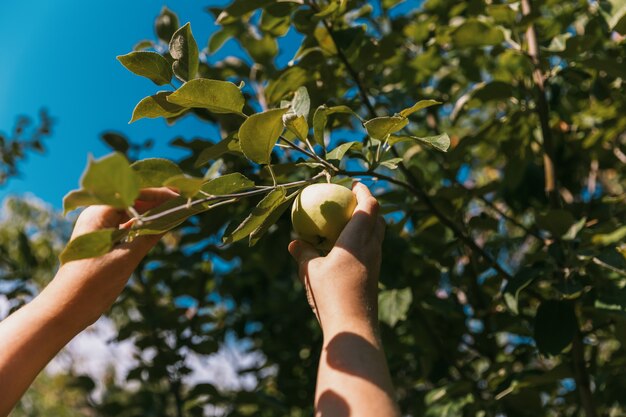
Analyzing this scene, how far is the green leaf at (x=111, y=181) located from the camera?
0.72m

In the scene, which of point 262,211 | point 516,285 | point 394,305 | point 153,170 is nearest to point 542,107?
point 516,285

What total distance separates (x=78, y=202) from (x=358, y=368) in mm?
428

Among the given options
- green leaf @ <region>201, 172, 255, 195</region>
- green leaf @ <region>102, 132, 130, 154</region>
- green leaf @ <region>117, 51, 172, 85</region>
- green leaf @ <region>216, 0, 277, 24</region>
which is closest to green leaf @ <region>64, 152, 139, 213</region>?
green leaf @ <region>201, 172, 255, 195</region>

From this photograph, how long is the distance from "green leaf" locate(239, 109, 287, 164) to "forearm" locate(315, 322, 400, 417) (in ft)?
1.04

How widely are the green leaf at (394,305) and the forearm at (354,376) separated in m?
0.87

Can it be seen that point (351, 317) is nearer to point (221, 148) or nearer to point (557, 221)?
point (221, 148)

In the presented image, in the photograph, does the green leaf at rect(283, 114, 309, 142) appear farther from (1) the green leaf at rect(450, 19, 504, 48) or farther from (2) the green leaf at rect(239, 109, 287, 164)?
(1) the green leaf at rect(450, 19, 504, 48)

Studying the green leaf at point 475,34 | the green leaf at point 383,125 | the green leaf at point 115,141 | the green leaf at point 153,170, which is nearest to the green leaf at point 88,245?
the green leaf at point 153,170

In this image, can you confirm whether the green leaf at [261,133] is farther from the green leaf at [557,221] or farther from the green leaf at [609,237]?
the green leaf at [609,237]

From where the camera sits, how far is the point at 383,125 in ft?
3.65

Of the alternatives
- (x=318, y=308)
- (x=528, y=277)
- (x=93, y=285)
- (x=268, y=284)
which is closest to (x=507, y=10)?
(x=528, y=277)

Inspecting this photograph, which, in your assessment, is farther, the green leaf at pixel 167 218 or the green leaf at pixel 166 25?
the green leaf at pixel 166 25

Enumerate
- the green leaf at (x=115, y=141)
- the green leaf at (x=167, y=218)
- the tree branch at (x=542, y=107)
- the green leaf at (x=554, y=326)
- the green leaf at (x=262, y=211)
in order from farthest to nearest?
the green leaf at (x=115, y=141), the tree branch at (x=542, y=107), the green leaf at (x=554, y=326), the green leaf at (x=262, y=211), the green leaf at (x=167, y=218)

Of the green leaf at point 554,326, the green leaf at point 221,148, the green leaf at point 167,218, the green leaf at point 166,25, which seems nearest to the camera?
the green leaf at point 167,218
